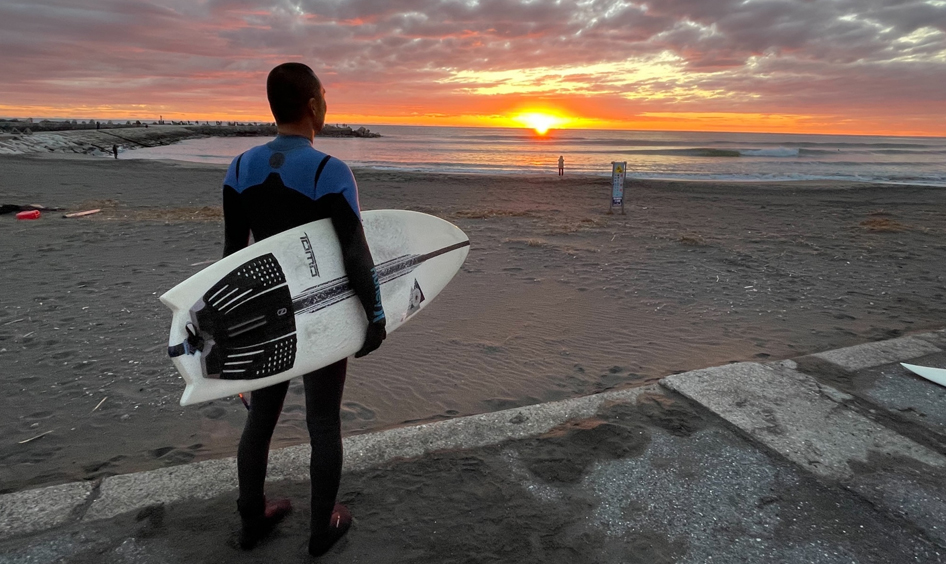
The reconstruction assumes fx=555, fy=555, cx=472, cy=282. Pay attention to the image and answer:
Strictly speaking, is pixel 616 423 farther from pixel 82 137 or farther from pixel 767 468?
pixel 82 137

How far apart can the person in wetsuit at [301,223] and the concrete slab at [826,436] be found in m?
2.16

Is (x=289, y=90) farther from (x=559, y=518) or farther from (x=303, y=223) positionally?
(x=559, y=518)

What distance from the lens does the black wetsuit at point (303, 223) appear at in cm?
189

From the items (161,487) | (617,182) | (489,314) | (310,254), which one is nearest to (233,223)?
(310,254)

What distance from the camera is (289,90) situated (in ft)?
6.32

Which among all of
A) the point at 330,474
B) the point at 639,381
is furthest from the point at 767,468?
the point at 330,474

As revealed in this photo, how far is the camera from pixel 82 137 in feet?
136

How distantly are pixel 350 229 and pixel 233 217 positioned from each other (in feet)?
1.65

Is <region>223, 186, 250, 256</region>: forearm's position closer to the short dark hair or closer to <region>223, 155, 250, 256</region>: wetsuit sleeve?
<region>223, 155, 250, 256</region>: wetsuit sleeve

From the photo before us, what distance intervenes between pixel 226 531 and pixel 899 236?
1121 centimetres

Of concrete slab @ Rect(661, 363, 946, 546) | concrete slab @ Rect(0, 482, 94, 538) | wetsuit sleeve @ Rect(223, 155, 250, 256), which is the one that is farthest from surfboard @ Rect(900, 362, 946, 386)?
concrete slab @ Rect(0, 482, 94, 538)

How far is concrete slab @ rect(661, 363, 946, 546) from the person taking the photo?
2.45m

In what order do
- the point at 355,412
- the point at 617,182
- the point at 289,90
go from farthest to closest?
the point at 617,182, the point at 355,412, the point at 289,90

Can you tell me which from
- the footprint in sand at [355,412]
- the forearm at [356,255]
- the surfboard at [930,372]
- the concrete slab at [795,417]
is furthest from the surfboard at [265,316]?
the surfboard at [930,372]
